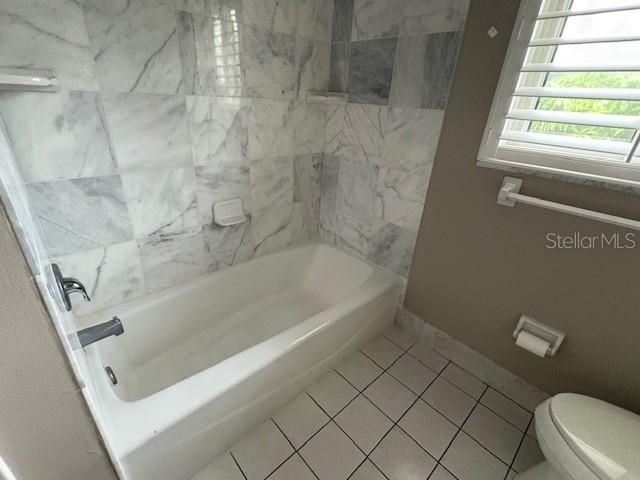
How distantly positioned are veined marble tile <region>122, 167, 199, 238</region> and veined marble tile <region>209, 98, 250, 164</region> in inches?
7.1

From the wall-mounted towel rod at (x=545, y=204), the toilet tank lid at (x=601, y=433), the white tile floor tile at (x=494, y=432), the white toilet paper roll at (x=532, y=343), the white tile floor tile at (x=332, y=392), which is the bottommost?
the white tile floor tile at (x=332, y=392)

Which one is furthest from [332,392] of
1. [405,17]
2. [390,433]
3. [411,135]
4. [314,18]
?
[314,18]

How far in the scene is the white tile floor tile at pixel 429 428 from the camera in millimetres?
1230

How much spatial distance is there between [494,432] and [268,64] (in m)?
2.03

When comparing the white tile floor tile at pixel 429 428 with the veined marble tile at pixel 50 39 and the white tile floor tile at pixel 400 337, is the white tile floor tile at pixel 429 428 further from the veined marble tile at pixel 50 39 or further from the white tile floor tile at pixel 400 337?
the veined marble tile at pixel 50 39

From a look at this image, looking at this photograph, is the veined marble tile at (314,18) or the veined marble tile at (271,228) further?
the veined marble tile at (271,228)

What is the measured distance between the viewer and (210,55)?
1301 millimetres

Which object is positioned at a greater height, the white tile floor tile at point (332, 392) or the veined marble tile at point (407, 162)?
the veined marble tile at point (407, 162)

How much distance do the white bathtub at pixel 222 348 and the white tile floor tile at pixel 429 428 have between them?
1.40 feet

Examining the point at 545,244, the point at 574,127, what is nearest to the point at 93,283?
the point at 545,244

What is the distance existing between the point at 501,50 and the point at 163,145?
141 centimetres

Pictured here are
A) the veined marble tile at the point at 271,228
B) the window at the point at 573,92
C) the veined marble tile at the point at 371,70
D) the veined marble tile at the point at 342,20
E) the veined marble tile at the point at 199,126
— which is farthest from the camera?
the veined marble tile at the point at 271,228

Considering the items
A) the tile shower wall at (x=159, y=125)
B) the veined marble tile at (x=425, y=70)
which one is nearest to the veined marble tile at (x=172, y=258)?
the tile shower wall at (x=159, y=125)

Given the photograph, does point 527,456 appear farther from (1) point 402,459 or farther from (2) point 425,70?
(2) point 425,70
